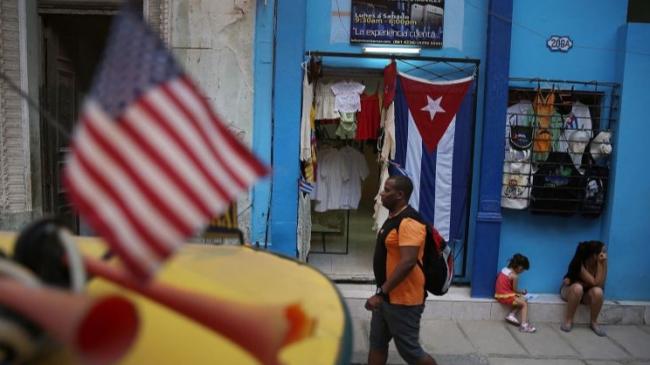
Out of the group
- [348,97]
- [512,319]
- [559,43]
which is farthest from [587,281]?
[348,97]

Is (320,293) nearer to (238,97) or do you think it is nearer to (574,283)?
(238,97)

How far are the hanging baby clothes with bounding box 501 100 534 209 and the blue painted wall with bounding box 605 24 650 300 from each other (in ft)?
3.44

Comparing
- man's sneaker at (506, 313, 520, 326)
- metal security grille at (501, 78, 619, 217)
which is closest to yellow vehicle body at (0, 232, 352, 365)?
man's sneaker at (506, 313, 520, 326)

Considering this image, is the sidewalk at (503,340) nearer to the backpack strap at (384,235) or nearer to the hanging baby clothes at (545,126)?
the backpack strap at (384,235)

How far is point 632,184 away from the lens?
20.7 feet

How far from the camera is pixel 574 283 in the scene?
6086 millimetres

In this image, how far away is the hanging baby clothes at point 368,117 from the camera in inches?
245

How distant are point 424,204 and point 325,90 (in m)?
1.77

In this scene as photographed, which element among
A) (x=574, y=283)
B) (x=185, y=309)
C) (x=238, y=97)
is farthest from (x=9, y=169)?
(x=574, y=283)

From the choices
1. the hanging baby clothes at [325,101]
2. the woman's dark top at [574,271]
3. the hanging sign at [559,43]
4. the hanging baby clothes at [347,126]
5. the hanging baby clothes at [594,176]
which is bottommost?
the woman's dark top at [574,271]

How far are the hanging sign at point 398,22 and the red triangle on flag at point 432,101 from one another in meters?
0.58

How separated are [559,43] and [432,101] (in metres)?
1.72

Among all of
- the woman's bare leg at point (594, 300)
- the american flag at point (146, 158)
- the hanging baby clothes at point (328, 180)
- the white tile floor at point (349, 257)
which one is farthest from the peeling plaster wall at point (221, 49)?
the american flag at point (146, 158)

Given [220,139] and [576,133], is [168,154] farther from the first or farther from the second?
[576,133]
